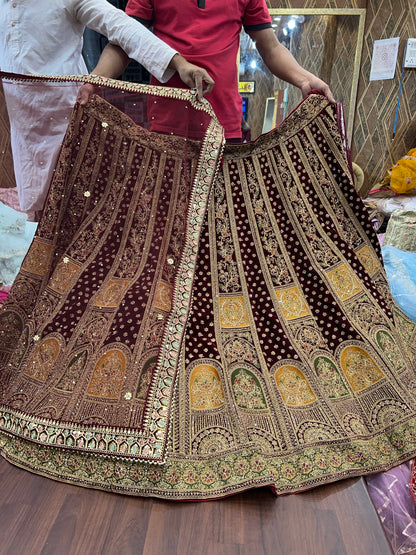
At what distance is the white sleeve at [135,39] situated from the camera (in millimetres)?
1616

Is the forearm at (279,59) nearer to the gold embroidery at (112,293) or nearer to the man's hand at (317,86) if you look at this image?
the man's hand at (317,86)

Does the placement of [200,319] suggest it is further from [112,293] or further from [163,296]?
[112,293]

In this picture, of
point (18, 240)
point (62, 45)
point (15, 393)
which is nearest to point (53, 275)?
point (15, 393)

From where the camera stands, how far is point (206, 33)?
1729mm

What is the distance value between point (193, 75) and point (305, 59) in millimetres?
3025

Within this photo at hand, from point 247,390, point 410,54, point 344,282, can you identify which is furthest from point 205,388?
point 410,54

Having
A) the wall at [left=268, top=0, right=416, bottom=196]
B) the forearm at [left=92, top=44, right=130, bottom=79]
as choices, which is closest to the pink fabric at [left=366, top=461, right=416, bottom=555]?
the forearm at [left=92, top=44, right=130, bottom=79]

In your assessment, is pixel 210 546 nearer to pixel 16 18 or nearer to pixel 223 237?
pixel 223 237

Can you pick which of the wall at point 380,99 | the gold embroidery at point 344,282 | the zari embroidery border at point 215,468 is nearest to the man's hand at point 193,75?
the gold embroidery at point 344,282

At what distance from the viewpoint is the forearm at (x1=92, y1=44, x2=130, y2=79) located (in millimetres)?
1699

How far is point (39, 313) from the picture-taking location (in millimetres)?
1515

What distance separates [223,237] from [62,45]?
0.98 metres

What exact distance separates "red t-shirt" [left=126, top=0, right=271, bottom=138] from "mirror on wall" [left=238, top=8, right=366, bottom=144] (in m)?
1.98

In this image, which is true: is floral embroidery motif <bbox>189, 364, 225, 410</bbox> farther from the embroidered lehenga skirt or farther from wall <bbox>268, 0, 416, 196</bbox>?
wall <bbox>268, 0, 416, 196</bbox>
